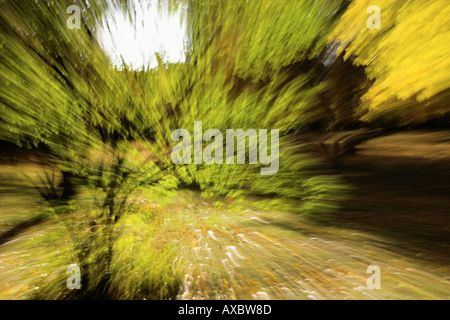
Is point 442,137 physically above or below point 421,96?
below

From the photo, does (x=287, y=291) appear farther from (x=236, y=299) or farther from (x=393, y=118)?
(x=393, y=118)

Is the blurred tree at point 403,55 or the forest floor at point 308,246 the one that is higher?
the blurred tree at point 403,55

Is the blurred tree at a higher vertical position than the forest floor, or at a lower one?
higher

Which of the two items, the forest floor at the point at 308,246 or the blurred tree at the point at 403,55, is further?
the forest floor at the point at 308,246

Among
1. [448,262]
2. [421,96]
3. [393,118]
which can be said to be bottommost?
[448,262]

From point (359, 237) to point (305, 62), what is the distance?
2389 mm

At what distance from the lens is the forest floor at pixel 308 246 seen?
1668 mm

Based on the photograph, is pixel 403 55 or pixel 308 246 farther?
pixel 308 246

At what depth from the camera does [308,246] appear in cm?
225

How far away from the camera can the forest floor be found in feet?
5.47

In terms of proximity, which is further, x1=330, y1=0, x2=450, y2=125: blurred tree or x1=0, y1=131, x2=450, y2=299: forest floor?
x1=0, y1=131, x2=450, y2=299: forest floor

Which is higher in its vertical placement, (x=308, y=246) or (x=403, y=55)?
(x=403, y=55)

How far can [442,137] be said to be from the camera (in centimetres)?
161

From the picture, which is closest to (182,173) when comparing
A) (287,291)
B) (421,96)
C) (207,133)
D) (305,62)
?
(207,133)
